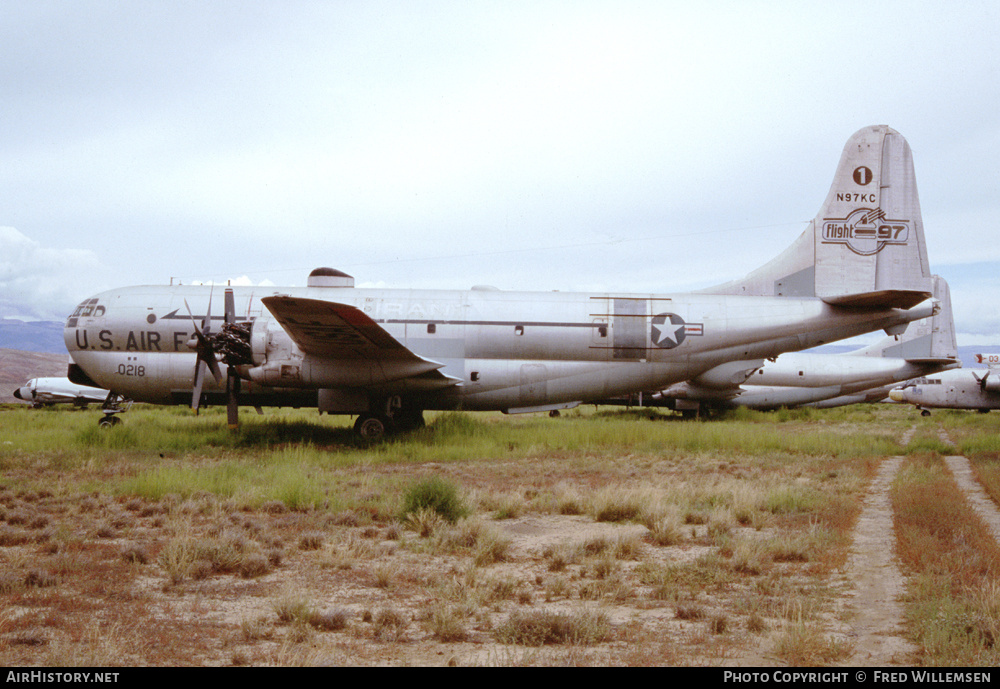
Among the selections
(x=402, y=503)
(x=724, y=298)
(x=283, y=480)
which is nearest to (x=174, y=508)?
(x=283, y=480)

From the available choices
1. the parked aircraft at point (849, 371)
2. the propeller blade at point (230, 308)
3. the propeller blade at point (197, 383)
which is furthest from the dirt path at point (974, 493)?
the propeller blade at point (230, 308)

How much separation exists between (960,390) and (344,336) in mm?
39283

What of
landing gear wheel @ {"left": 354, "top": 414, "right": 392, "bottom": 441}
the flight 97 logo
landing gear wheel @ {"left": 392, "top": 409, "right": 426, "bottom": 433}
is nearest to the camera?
the flight 97 logo

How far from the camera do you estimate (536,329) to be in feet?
67.9

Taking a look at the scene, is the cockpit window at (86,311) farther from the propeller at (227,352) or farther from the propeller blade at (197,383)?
the propeller blade at (197,383)

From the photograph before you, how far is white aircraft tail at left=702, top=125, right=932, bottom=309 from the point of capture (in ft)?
65.6

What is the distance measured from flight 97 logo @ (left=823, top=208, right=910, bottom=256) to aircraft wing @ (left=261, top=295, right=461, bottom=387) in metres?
12.3

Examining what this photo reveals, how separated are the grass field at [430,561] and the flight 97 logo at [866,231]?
6559 millimetres

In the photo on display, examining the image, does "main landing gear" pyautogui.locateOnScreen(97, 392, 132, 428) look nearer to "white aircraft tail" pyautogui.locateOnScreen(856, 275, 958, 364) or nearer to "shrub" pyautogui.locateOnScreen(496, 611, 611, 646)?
"shrub" pyautogui.locateOnScreen(496, 611, 611, 646)

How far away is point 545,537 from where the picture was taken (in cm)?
1006

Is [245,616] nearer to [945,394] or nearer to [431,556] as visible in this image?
[431,556]

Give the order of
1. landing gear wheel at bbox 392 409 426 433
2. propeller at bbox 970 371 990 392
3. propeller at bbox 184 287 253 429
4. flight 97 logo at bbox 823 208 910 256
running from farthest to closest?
propeller at bbox 970 371 990 392 < landing gear wheel at bbox 392 409 426 433 < flight 97 logo at bbox 823 208 910 256 < propeller at bbox 184 287 253 429

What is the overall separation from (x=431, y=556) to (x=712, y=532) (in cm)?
420

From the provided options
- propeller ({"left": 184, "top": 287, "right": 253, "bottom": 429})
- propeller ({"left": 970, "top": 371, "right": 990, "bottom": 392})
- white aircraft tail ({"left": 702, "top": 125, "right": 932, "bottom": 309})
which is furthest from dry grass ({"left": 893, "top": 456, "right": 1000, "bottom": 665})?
propeller ({"left": 970, "top": 371, "right": 990, "bottom": 392})
